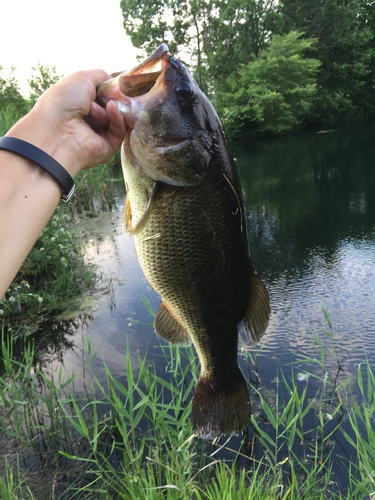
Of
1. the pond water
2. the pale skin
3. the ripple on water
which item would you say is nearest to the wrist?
the pale skin

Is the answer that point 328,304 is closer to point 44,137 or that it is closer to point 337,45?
point 44,137

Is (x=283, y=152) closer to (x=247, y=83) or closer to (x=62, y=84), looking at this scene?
(x=247, y=83)

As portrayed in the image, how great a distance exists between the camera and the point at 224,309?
60.7 inches

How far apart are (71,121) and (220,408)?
1462mm

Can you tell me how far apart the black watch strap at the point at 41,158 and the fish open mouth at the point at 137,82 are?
0.34 m

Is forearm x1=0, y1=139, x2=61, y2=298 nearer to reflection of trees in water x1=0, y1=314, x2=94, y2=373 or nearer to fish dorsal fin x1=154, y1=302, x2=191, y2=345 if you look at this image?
fish dorsal fin x1=154, y1=302, x2=191, y2=345

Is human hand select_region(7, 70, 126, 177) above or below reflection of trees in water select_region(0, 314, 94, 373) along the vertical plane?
above

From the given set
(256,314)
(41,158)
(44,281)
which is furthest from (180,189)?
(44,281)

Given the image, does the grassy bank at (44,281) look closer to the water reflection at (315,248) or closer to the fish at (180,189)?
the water reflection at (315,248)

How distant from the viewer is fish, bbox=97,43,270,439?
1354 millimetres

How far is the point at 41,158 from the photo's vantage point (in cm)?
127

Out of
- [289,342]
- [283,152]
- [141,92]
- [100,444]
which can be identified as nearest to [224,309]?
[141,92]

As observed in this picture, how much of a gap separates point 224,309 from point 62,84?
1159 millimetres

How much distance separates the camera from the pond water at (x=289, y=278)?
11.5 feet
